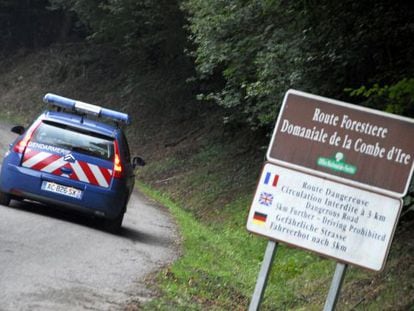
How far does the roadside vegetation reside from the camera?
10781mm

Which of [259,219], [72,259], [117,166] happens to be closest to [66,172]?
[117,166]

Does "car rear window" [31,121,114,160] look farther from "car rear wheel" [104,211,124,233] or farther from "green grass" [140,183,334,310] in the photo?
"green grass" [140,183,334,310]

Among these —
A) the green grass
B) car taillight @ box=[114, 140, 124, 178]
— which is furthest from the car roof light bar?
the green grass

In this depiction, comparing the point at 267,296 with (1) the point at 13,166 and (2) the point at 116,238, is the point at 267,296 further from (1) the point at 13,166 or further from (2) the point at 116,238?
(1) the point at 13,166

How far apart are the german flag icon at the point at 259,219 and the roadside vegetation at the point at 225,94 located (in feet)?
9.05

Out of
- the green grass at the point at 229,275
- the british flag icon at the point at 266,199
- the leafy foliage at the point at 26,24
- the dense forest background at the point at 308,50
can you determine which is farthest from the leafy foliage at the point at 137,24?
the british flag icon at the point at 266,199

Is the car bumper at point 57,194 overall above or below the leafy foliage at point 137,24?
below

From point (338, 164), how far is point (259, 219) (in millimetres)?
671

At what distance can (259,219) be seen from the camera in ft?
20.9

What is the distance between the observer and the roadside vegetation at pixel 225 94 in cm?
1078

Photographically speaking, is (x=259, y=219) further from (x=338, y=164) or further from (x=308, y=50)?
(x=308, y=50)

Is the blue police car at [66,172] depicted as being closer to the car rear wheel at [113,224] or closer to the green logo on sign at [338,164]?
the car rear wheel at [113,224]

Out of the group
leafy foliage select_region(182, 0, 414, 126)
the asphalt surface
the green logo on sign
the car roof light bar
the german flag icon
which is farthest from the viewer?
the car roof light bar

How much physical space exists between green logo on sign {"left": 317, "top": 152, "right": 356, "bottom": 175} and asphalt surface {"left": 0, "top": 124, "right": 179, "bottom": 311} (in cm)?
321
